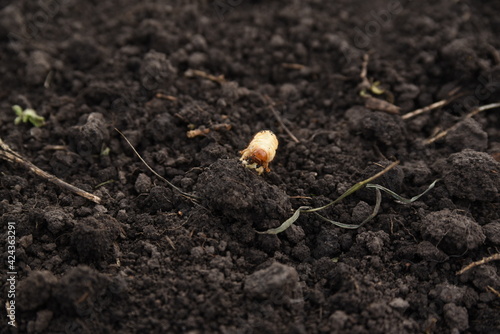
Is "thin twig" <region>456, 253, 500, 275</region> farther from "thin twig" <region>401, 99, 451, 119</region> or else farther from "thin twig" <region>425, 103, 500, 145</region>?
"thin twig" <region>401, 99, 451, 119</region>

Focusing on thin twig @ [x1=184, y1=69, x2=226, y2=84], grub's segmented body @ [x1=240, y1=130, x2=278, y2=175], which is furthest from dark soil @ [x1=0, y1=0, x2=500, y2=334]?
grub's segmented body @ [x1=240, y1=130, x2=278, y2=175]

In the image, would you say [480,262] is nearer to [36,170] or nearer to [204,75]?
[204,75]

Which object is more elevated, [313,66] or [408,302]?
[313,66]

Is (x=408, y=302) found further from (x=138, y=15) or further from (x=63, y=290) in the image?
(x=138, y=15)

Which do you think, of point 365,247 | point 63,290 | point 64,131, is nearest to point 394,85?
point 365,247

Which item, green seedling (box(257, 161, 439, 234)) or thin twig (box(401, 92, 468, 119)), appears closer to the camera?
green seedling (box(257, 161, 439, 234))

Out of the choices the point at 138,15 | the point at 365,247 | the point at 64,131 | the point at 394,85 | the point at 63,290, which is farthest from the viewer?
the point at 138,15

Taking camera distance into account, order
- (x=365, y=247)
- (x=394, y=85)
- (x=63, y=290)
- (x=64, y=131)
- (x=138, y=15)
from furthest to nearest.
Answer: (x=138, y=15) < (x=394, y=85) < (x=64, y=131) < (x=365, y=247) < (x=63, y=290)
